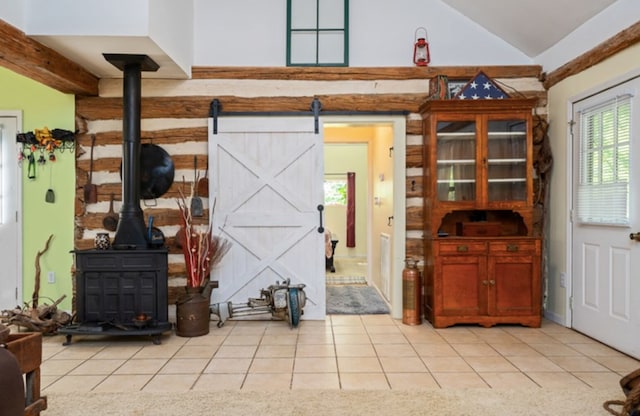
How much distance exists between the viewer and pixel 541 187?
4.62 m

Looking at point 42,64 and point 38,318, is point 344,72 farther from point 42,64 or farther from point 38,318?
point 38,318

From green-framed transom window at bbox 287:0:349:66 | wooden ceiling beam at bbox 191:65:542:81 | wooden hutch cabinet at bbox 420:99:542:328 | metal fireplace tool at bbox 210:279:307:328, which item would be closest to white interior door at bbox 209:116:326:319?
metal fireplace tool at bbox 210:279:307:328

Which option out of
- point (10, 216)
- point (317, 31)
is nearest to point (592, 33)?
point (317, 31)

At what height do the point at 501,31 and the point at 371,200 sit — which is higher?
the point at 501,31

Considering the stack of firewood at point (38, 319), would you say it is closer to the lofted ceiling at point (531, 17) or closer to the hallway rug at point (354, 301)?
the hallway rug at point (354, 301)

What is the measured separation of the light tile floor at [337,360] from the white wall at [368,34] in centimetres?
282

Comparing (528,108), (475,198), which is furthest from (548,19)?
(475,198)

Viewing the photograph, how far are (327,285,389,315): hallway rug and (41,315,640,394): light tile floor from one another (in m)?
0.64

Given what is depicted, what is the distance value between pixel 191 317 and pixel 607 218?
148 inches

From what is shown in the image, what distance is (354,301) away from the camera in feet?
18.2

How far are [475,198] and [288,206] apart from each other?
191 centimetres

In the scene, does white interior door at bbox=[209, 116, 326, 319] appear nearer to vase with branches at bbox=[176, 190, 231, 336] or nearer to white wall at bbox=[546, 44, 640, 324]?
vase with branches at bbox=[176, 190, 231, 336]

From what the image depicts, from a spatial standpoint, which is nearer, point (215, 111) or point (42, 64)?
point (42, 64)

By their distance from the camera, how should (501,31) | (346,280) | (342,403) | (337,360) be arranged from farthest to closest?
(346,280) < (501,31) < (337,360) < (342,403)
